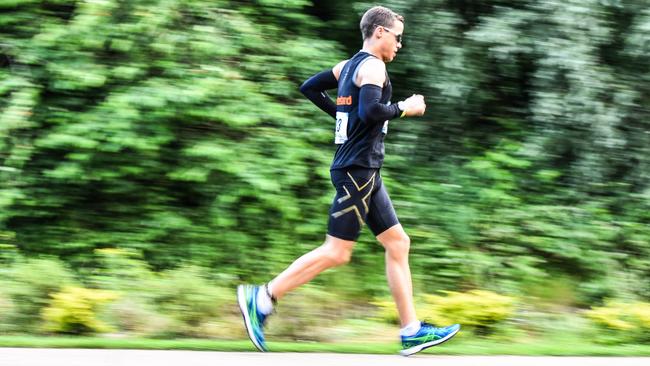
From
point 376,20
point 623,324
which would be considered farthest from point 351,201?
point 623,324

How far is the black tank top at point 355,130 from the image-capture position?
5020 millimetres

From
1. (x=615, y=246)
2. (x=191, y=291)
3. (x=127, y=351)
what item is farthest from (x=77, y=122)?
(x=615, y=246)

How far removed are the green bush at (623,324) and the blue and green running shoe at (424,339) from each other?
1328 mm

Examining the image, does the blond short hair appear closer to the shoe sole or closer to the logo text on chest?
the logo text on chest

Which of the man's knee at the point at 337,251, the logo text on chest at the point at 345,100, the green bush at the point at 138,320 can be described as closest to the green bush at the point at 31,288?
the green bush at the point at 138,320

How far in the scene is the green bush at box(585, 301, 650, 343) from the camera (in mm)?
5758

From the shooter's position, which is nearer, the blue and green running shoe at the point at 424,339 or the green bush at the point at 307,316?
the blue and green running shoe at the point at 424,339

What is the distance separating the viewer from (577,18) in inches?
287

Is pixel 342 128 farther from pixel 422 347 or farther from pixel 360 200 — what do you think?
pixel 422 347

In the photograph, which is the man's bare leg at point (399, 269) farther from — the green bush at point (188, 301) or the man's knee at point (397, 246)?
the green bush at point (188, 301)

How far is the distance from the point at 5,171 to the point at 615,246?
16.7 feet

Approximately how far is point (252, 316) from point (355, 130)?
1225mm

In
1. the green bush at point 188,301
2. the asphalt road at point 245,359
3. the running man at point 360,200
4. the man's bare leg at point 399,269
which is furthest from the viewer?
the green bush at point 188,301

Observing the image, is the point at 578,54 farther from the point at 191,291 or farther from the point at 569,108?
the point at 191,291
